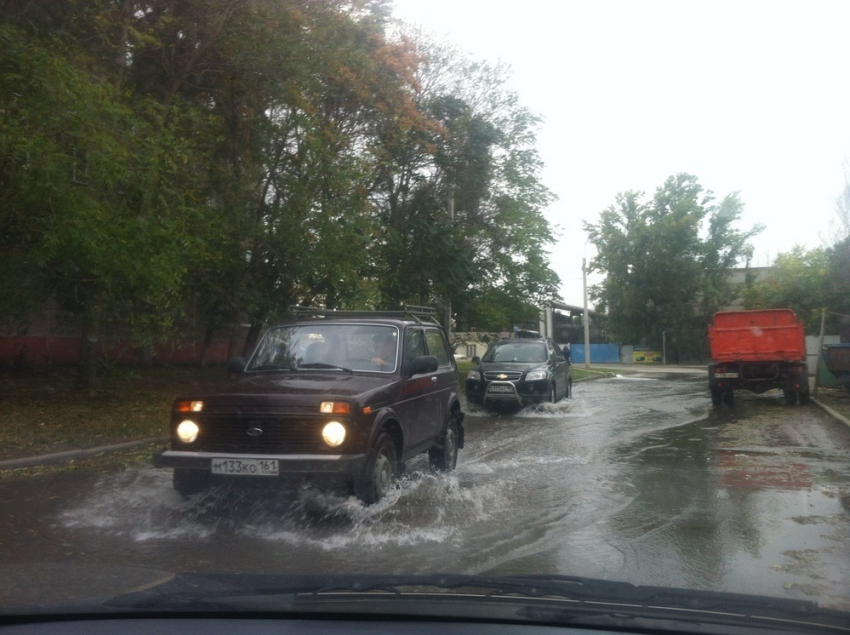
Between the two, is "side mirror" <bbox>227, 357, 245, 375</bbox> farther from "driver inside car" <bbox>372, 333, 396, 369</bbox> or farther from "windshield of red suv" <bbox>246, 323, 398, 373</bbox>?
"driver inside car" <bbox>372, 333, 396, 369</bbox>

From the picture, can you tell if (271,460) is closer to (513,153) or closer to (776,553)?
(776,553)

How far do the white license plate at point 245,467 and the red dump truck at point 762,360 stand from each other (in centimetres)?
1477

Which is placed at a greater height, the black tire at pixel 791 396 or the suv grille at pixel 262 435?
the suv grille at pixel 262 435

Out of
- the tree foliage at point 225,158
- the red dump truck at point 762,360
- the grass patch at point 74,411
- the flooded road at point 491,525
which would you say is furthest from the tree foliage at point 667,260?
the flooded road at point 491,525

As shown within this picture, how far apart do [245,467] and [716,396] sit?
15.4 m

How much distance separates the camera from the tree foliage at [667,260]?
56625mm

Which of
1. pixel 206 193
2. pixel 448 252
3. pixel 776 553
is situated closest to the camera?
pixel 776 553

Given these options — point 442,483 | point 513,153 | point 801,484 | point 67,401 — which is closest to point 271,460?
point 442,483

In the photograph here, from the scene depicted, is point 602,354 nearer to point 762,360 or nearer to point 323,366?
point 762,360

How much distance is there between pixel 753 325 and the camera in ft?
66.0

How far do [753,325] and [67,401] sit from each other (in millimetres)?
15651

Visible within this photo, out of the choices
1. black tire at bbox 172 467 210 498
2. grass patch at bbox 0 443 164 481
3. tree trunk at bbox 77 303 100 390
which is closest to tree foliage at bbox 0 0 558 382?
tree trunk at bbox 77 303 100 390

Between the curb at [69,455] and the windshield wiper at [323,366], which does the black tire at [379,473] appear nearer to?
the windshield wiper at [323,366]

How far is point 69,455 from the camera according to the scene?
10.8 meters
